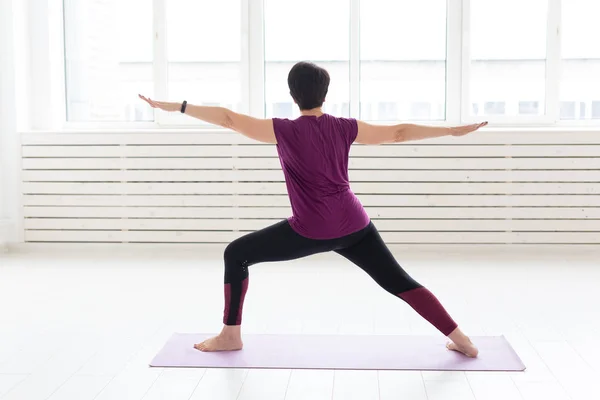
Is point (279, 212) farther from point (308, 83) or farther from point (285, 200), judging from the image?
point (308, 83)

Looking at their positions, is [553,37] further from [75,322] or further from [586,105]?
[75,322]

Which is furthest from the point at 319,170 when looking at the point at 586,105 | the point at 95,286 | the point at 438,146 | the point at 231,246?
the point at 586,105

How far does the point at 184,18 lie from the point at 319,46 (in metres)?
1.01

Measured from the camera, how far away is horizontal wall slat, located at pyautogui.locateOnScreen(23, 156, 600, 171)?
514 centimetres

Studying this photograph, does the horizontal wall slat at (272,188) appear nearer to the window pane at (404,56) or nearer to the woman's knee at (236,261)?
the window pane at (404,56)

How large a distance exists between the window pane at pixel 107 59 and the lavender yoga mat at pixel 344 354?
3.05 meters

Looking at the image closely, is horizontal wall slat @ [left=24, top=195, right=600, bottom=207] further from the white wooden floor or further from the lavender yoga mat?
the lavender yoga mat

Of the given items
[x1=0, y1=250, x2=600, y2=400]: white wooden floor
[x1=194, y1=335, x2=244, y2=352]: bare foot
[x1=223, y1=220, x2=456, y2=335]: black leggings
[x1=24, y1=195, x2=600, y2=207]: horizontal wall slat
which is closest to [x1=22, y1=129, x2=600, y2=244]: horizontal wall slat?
[x1=24, y1=195, x2=600, y2=207]: horizontal wall slat

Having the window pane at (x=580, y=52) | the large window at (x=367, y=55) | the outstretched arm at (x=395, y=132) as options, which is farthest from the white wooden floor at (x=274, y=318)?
the window pane at (x=580, y=52)

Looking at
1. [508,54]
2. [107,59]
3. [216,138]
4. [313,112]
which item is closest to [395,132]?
[313,112]

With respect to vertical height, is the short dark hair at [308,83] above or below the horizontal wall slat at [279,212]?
above

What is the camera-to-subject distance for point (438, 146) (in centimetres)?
518

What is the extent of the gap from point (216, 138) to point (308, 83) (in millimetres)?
2705

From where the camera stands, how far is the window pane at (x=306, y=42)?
221 inches
